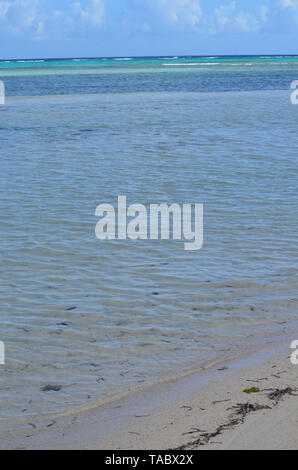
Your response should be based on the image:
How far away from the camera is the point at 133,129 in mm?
18734

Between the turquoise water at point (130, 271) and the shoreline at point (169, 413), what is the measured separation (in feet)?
0.57

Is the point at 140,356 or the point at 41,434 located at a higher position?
the point at 140,356

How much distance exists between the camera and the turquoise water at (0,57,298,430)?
4781mm

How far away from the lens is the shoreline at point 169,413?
12.1ft

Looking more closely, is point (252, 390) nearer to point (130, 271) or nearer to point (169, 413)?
point (169, 413)

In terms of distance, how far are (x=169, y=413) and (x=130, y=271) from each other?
2.76 m

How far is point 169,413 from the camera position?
13.2ft

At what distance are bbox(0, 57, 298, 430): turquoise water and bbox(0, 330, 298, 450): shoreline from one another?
0.17 metres

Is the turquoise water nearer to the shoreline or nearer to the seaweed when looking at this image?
the shoreline

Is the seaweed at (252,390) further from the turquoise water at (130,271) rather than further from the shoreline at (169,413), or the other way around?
the turquoise water at (130,271)

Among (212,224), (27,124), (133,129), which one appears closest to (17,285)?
(212,224)
